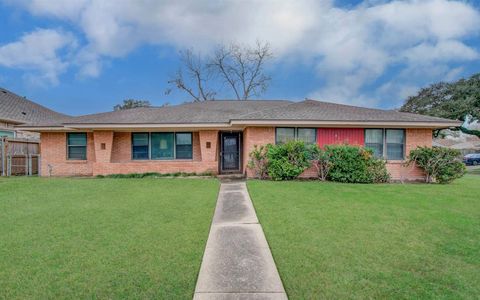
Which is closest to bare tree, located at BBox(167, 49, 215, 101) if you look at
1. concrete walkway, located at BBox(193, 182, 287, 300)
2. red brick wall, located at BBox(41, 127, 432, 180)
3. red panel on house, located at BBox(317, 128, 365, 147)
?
red brick wall, located at BBox(41, 127, 432, 180)

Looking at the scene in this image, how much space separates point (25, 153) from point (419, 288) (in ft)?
61.3

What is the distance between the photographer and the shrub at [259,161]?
12.1 meters

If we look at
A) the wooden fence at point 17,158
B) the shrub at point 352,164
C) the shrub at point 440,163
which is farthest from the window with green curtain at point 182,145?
the shrub at point 440,163

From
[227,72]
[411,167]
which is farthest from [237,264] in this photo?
[227,72]

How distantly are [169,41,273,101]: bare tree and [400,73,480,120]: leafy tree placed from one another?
51.4 ft

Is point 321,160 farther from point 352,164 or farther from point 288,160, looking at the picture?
point 288,160

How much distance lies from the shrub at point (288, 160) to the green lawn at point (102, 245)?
425 centimetres

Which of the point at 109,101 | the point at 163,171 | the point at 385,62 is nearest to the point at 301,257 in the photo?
the point at 163,171

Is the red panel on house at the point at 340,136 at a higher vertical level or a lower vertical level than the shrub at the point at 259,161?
higher

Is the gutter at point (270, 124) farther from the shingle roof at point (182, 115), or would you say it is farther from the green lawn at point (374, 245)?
the green lawn at point (374, 245)

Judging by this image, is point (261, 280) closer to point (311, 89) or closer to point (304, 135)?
point (304, 135)

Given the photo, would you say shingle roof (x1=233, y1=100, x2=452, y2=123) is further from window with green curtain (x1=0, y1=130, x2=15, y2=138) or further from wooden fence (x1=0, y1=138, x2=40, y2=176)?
window with green curtain (x1=0, y1=130, x2=15, y2=138)

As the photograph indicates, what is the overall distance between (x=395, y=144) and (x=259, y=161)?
6482mm

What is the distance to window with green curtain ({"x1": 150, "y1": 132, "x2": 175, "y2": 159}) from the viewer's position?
14.3 metres
